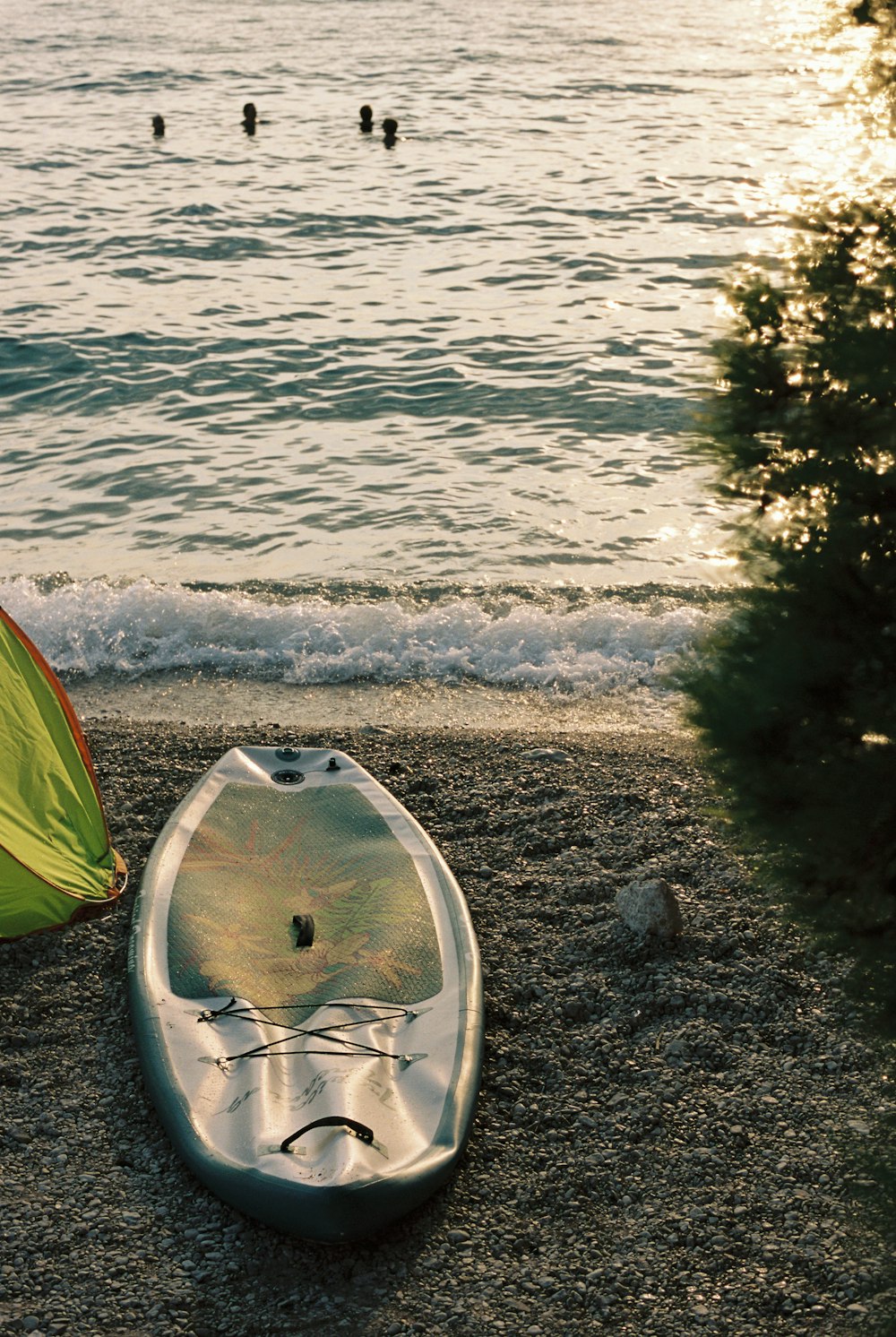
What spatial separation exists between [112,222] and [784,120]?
12.0 metres

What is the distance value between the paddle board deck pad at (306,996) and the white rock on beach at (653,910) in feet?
2.16

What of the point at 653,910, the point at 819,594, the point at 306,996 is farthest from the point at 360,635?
the point at 819,594

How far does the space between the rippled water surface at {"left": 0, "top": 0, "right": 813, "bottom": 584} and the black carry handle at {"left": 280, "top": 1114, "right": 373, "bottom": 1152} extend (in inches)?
97.8

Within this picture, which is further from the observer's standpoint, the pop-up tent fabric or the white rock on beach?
the pop-up tent fabric

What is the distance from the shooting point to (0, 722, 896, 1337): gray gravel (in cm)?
373

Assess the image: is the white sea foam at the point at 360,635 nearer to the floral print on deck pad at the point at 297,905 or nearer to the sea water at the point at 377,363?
the sea water at the point at 377,363

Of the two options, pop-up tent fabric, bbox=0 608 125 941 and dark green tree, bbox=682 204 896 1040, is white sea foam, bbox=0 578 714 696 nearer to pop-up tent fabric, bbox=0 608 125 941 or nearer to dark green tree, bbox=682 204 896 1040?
pop-up tent fabric, bbox=0 608 125 941

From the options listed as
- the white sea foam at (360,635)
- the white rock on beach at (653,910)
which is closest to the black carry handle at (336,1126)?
the white rock on beach at (653,910)

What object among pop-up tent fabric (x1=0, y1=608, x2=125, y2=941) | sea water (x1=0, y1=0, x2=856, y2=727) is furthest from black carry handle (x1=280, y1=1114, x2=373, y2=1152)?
sea water (x1=0, y1=0, x2=856, y2=727)

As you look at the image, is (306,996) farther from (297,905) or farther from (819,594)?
(819,594)

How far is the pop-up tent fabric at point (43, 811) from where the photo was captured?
525 cm

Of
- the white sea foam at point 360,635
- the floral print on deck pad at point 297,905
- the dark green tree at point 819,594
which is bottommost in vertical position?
the white sea foam at point 360,635

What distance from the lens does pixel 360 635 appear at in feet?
28.5

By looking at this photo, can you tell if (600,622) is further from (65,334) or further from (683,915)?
(65,334)
